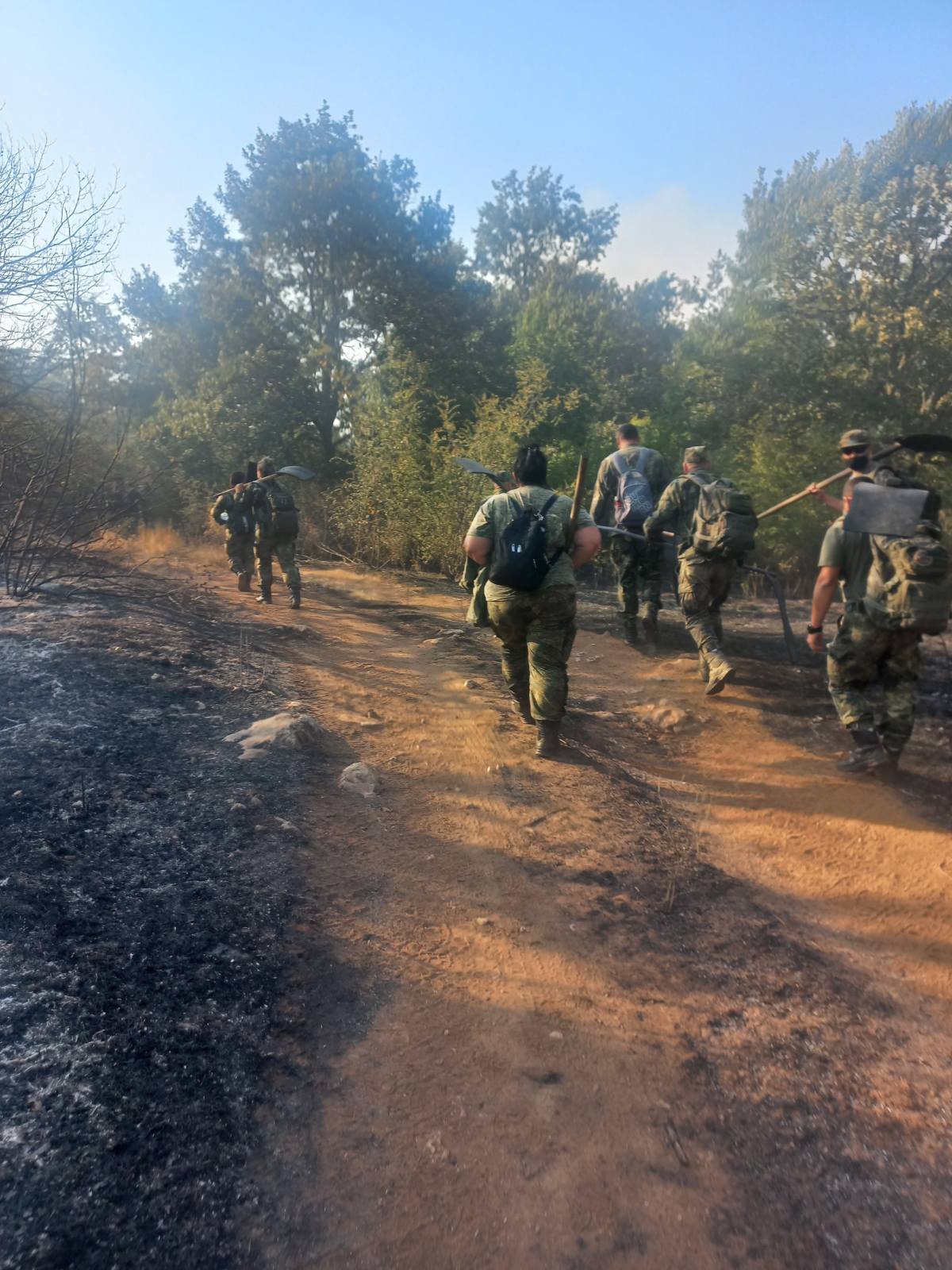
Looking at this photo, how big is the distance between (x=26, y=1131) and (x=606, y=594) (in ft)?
33.1

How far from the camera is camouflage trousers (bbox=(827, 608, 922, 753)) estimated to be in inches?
185

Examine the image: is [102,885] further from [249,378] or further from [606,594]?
[249,378]

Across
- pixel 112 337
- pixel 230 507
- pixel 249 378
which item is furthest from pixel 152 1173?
pixel 112 337

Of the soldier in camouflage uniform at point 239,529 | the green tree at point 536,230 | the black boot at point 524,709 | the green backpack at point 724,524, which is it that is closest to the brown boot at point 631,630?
the green backpack at point 724,524

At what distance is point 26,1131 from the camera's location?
78.5 inches

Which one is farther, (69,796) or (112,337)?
(112,337)

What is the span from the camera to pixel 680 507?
703 cm

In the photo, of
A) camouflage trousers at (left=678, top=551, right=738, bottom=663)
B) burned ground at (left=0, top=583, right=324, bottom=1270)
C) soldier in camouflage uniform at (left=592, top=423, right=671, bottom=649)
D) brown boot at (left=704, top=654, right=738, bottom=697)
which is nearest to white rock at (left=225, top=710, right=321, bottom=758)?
burned ground at (left=0, top=583, right=324, bottom=1270)

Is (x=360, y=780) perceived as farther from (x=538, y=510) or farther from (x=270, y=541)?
(x=270, y=541)

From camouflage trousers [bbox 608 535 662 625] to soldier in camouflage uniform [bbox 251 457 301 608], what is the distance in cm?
410

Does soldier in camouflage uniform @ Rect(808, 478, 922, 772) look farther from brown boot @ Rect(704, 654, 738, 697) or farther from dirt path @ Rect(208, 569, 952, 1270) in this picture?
brown boot @ Rect(704, 654, 738, 697)

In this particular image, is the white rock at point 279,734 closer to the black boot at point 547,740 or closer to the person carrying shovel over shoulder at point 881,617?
the black boot at point 547,740

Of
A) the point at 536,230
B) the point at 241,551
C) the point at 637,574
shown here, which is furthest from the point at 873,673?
the point at 536,230

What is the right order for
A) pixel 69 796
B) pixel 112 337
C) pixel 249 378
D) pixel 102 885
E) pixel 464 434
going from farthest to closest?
1. pixel 112 337
2. pixel 249 378
3. pixel 464 434
4. pixel 69 796
5. pixel 102 885
